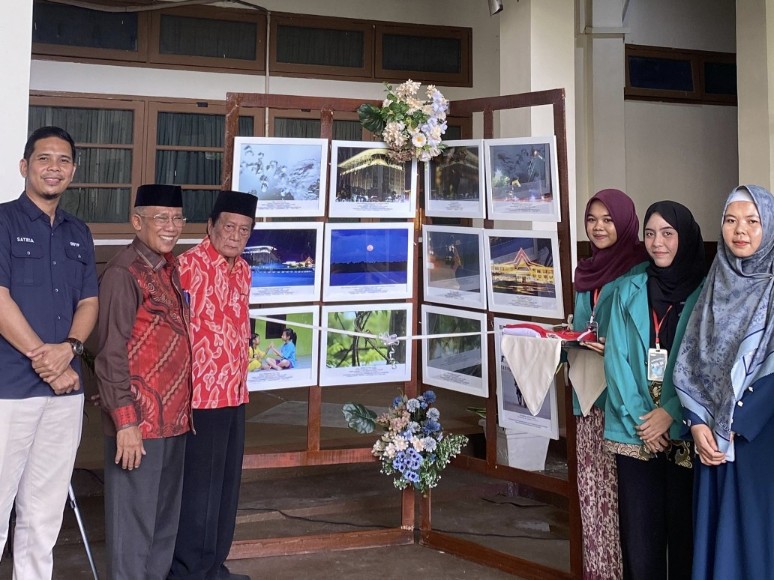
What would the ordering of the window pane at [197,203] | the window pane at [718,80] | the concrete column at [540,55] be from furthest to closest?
the window pane at [718,80], the window pane at [197,203], the concrete column at [540,55]

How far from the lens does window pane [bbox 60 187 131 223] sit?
17.3 ft

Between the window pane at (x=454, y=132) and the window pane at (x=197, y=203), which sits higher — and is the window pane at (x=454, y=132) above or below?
above

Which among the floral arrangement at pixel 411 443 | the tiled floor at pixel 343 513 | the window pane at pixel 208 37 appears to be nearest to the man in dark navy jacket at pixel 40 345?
the tiled floor at pixel 343 513

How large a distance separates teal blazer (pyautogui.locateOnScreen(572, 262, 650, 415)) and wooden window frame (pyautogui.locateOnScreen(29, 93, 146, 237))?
3.77 metres

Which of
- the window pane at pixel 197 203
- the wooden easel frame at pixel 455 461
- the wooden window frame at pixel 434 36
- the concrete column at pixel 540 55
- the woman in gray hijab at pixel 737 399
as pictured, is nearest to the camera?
the woman in gray hijab at pixel 737 399

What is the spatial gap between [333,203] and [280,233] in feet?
0.96

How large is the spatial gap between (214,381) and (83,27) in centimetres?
376

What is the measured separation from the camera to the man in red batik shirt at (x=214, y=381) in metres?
2.71

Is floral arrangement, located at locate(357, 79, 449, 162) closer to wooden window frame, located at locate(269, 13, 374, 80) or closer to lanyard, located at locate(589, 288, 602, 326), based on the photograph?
lanyard, located at locate(589, 288, 602, 326)

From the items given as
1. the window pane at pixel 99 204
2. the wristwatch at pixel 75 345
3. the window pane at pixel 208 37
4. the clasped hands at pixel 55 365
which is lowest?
the clasped hands at pixel 55 365

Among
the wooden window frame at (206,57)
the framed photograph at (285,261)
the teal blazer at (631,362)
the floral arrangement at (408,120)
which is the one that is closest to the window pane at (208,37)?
the wooden window frame at (206,57)

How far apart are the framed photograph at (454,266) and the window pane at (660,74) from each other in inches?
144

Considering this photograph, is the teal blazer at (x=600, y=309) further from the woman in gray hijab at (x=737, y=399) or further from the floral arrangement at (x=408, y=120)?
the floral arrangement at (x=408, y=120)

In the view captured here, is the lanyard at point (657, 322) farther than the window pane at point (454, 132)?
No
